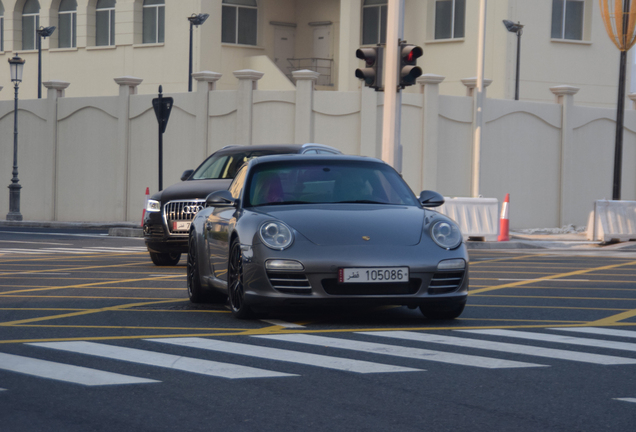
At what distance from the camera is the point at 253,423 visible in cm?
482

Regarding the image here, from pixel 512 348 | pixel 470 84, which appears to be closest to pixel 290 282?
pixel 512 348

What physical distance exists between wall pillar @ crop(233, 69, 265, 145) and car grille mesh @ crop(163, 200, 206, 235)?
13.2 m

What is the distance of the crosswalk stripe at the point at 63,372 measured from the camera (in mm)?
5789

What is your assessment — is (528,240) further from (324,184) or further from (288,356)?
(288,356)

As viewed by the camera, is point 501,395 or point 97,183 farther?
point 97,183

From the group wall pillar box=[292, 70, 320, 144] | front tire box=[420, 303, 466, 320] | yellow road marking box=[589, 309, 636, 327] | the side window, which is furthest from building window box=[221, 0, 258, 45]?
front tire box=[420, 303, 466, 320]

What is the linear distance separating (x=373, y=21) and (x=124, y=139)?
42.4 feet

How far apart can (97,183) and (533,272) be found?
1842 cm

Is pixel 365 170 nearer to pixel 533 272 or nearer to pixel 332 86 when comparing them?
pixel 533 272

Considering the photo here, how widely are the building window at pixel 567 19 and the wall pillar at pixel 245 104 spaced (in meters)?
13.5

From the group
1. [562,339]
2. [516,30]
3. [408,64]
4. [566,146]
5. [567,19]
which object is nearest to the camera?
[562,339]

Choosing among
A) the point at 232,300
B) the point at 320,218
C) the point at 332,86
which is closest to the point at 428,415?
the point at 320,218

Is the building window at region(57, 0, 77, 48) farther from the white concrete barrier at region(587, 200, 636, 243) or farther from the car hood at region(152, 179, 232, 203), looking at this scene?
the car hood at region(152, 179, 232, 203)

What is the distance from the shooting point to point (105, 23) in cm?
4122
